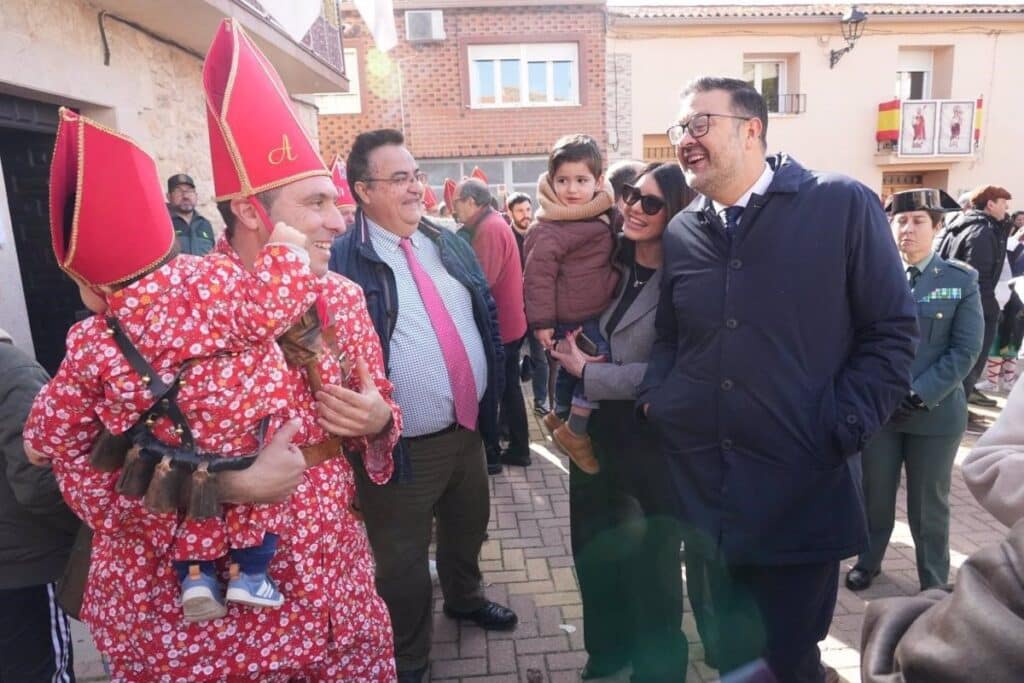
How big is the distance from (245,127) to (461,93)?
14.7 m

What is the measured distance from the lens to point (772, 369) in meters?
1.93

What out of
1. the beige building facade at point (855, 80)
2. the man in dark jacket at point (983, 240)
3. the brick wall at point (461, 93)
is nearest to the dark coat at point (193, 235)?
the man in dark jacket at point (983, 240)

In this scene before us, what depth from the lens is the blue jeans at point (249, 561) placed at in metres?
1.52

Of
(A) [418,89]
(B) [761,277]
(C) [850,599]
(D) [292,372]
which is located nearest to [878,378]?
(B) [761,277]

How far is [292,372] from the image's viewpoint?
1.66 m

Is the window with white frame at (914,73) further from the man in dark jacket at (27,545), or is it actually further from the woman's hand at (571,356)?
the man in dark jacket at (27,545)

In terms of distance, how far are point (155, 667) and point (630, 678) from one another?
5.98 feet

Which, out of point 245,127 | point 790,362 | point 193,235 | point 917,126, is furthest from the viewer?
point 917,126

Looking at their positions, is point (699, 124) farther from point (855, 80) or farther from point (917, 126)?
point (917, 126)

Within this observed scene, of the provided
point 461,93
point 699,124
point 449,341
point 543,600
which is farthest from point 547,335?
point 461,93

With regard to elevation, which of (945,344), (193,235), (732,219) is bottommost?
(945,344)

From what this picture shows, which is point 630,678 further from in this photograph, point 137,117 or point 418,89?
point 418,89

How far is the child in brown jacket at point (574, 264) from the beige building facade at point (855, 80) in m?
13.9

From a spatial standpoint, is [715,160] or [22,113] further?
[22,113]
